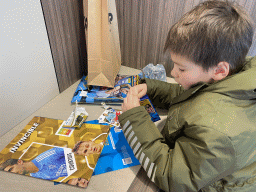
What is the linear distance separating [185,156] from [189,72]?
23 centimetres

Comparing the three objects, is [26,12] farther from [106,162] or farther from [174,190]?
[174,190]

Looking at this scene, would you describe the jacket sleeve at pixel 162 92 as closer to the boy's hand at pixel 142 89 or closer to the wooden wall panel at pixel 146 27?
the boy's hand at pixel 142 89

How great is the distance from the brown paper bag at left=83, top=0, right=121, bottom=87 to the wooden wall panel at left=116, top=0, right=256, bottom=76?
15 cm

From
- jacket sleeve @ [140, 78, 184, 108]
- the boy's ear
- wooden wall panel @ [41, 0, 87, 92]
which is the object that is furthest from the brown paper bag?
the boy's ear

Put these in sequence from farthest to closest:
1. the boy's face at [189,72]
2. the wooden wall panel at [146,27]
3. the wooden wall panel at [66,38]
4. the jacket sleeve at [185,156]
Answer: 1. the wooden wall panel at [146,27]
2. the wooden wall panel at [66,38]
3. the boy's face at [189,72]
4. the jacket sleeve at [185,156]

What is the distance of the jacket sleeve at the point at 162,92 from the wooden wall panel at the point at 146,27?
258mm

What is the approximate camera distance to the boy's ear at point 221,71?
500 millimetres

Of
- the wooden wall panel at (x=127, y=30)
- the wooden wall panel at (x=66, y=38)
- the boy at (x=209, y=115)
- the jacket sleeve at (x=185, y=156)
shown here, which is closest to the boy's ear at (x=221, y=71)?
the boy at (x=209, y=115)

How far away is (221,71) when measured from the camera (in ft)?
1.68

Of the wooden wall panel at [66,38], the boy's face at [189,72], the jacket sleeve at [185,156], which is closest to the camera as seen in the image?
the jacket sleeve at [185,156]

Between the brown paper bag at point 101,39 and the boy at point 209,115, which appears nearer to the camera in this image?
the boy at point 209,115

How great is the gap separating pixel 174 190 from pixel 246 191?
0.73ft

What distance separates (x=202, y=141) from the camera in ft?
1.41

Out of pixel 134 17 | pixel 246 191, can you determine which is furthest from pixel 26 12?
pixel 246 191
